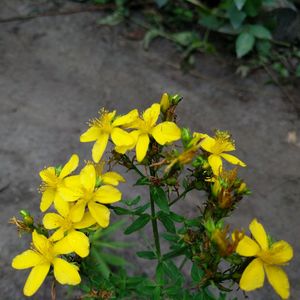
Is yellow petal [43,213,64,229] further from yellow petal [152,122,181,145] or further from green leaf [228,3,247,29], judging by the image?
green leaf [228,3,247,29]

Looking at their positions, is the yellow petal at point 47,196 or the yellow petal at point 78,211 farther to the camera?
the yellow petal at point 47,196

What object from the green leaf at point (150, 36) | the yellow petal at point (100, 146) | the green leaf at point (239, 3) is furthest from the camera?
the green leaf at point (150, 36)

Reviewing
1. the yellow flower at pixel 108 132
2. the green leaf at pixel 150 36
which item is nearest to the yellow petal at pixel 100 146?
the yellow flower at pixel 108 132

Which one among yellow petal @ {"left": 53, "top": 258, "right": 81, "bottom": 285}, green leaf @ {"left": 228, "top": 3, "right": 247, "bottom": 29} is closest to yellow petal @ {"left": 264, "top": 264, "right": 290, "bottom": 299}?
yellow petal @ {"left": 53, "top": 258, "right": 81, "bottom": 285}

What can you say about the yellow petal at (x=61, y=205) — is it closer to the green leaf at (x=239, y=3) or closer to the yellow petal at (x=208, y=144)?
the yellow petal at (x=208, y=144)

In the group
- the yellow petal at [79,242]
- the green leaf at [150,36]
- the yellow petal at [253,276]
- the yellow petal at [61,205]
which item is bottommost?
the green leaf at [150,36]

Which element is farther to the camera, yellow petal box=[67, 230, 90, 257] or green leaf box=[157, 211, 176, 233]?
green leaf box=[157, 211, 176, 233]

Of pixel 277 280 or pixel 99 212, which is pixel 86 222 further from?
pixel 277 280

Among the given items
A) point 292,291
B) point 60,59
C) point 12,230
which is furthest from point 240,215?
point 60,59
